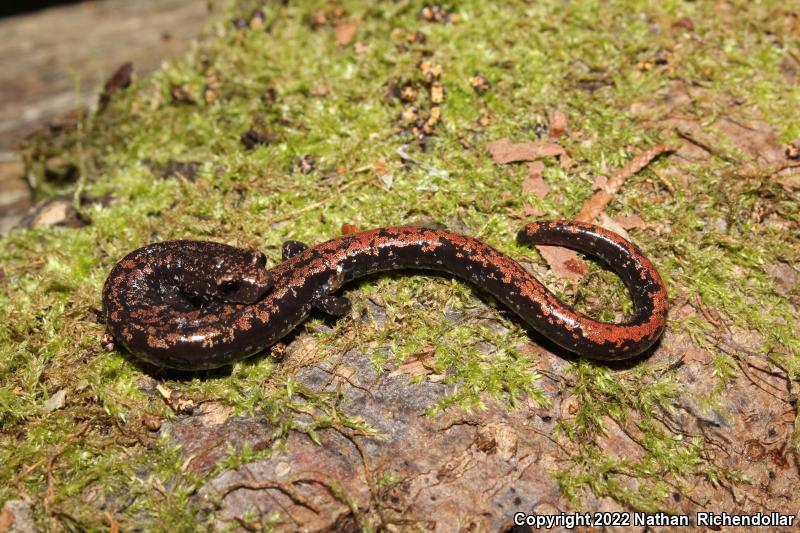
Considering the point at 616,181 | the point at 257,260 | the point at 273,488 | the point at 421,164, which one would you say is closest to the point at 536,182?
the point at 616,181

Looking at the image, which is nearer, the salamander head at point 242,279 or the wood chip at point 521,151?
the salamander head at point 242,279

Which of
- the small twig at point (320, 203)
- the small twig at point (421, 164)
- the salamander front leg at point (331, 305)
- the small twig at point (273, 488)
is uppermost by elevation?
the small twig at point (421, 164)

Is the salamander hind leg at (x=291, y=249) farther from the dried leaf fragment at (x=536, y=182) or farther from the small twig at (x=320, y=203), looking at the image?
the dried leaf fragment at (x=536, y=182)

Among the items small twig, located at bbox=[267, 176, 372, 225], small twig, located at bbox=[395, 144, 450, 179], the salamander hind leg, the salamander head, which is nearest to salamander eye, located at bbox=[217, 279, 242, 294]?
the salamander head

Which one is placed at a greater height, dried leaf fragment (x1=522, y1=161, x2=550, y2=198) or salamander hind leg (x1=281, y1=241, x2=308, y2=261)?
dried leaf fragment (x1=522, y1=161, x2=550, y2=198)

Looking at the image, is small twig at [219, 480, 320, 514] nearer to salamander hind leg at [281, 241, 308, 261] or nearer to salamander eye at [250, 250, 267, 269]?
salamander eye at [250, 250, 267, 269]

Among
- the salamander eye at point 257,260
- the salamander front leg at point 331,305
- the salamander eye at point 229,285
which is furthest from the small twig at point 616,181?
the salamander eye at point 229,285
